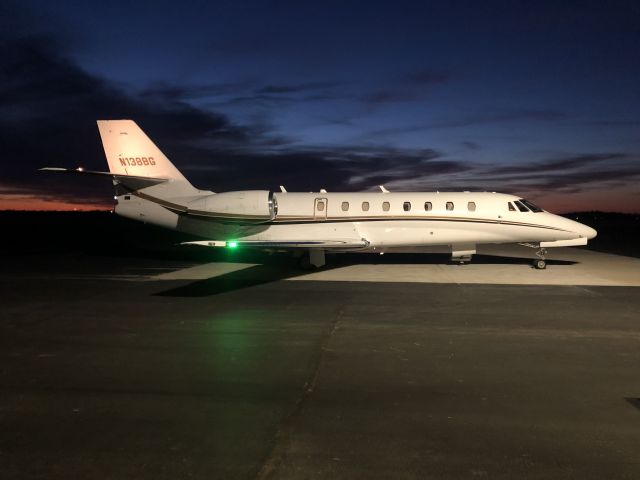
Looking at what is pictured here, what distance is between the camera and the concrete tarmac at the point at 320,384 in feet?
13.1

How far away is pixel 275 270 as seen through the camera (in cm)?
1641

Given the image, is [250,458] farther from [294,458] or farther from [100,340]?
[100,340]

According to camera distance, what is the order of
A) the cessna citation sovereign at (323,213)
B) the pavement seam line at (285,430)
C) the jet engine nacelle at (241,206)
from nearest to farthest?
the pavement seam line at (285,430), the jet engine nacelle at (241,206), the cessna citation sovereign at (323,213)

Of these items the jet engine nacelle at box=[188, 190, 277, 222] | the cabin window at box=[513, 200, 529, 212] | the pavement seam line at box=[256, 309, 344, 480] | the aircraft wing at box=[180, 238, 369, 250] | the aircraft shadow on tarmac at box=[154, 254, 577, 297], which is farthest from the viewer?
the cabin window at box=[513, 200, 529, 212]

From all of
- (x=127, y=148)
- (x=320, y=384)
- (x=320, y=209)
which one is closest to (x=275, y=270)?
(x=320, y=209)

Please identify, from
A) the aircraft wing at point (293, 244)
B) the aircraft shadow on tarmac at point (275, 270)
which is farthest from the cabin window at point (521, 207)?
the aircraft wing at point (293, 244)

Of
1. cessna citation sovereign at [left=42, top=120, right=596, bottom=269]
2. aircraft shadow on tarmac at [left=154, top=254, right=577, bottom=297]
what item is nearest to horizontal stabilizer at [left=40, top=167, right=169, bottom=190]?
cessna citation sovereign at [left=42, top=120, right=596, bottom=269]

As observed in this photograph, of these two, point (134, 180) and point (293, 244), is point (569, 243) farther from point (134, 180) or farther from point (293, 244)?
point (134, 180)

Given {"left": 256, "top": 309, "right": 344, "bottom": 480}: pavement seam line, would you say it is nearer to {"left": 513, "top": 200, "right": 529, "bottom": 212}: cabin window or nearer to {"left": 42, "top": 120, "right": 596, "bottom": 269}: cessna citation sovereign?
{"left": 42, "top": 120, "right": 596, "bottom": 269}: cessna citation sovereign

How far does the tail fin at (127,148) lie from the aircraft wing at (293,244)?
3.98 metres

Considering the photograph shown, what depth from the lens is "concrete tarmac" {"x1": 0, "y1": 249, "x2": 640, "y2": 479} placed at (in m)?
4.00

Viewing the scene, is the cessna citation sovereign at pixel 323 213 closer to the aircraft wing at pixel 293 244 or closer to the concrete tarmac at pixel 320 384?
the aircraft wing at pixel 293 244

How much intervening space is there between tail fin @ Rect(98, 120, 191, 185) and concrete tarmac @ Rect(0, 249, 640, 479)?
6.04 metres

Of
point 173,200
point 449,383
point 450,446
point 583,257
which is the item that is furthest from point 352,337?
point 583,257
